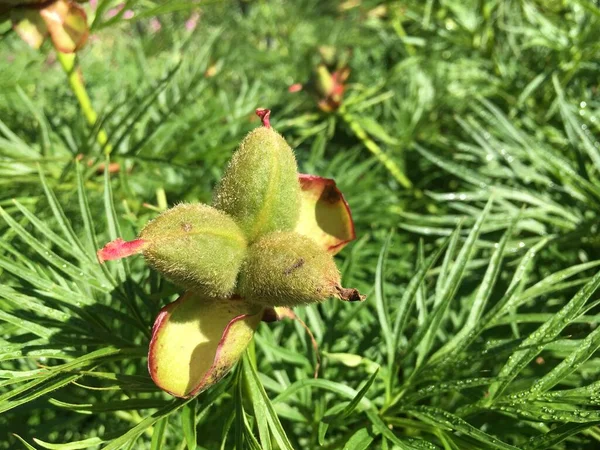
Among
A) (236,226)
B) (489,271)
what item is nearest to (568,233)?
(489,271)

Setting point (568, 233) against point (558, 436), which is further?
point (568, 233)

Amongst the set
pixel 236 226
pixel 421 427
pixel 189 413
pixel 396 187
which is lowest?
pixel 396 187

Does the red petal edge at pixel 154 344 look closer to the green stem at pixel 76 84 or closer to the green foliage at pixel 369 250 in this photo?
the green foliage at pixel 369 250

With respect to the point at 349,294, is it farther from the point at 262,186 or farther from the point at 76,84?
the point at 76,84

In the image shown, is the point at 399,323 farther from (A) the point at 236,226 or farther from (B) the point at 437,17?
(B) the point at 437,17

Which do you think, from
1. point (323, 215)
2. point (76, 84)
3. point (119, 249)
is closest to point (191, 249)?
point (119, 249)

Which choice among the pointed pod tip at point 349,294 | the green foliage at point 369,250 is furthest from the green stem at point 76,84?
the pointed pod tip at point 349,294

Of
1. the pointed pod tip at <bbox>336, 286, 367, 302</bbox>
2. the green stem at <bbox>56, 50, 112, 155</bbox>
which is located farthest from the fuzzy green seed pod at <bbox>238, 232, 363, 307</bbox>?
the green stem at <bbox>56, 50, 112, 155</bbox>
